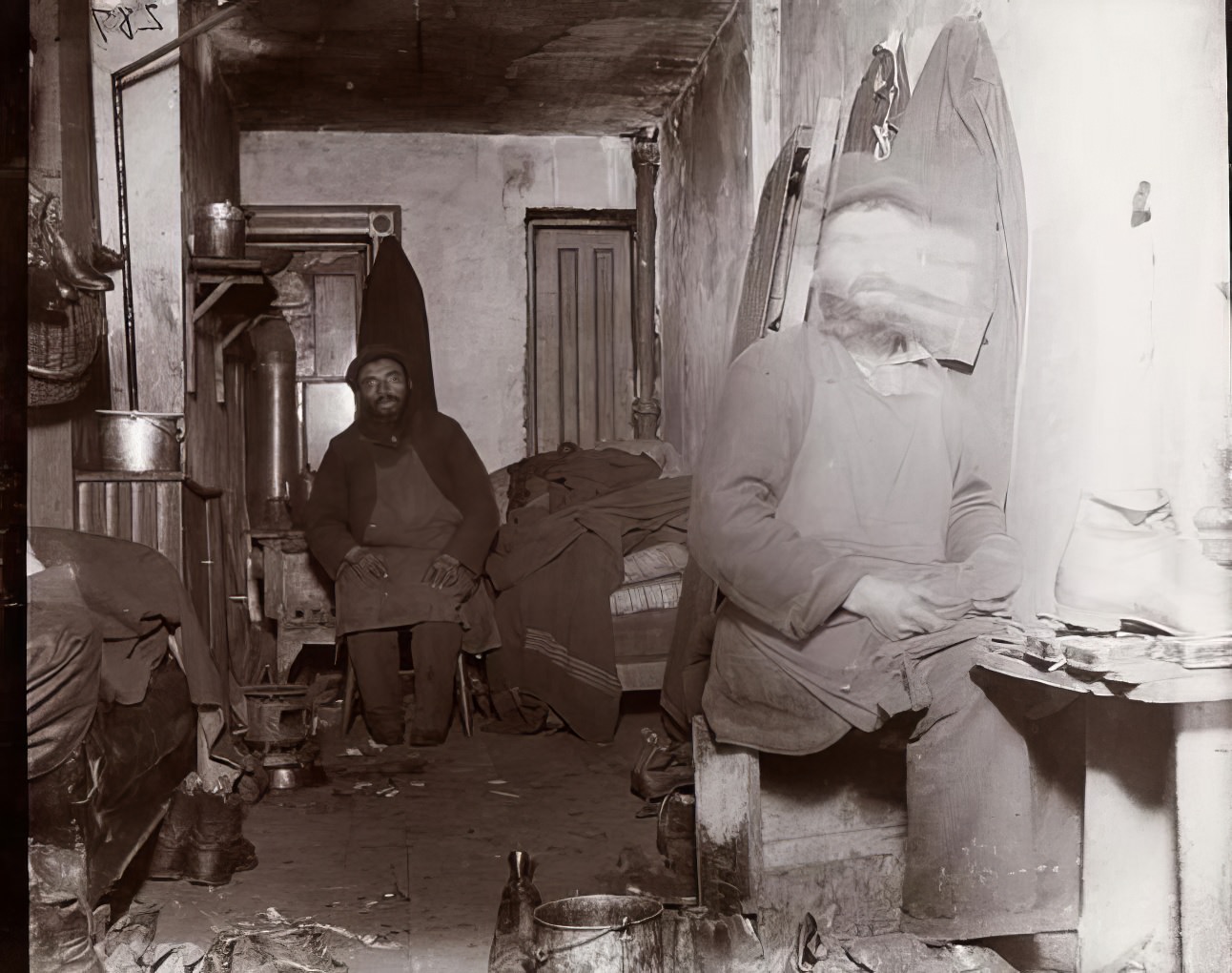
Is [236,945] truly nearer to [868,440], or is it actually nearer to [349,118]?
[868,440]

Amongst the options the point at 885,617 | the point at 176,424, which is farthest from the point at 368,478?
the point at 885,617

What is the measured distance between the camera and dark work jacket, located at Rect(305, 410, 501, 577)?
9.46ft

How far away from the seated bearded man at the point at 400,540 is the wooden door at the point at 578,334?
0.76 feet

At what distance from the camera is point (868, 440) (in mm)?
2479

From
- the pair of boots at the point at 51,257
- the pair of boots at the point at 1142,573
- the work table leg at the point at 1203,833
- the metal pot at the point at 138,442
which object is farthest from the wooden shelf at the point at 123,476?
the work table leg at the point at 1203,833

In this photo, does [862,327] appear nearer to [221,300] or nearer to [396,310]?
[396,310]

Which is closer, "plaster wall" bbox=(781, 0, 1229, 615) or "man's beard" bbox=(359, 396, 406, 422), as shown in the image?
"plaster wall" bbox=(781, 0, 1229, 615)

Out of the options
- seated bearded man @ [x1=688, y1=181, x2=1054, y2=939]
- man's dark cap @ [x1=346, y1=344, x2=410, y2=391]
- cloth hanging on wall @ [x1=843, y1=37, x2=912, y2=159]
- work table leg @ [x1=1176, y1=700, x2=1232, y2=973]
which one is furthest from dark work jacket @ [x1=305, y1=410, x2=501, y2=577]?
work table leg @ [x1=1176, y1=700, x2=1232, y2=973]

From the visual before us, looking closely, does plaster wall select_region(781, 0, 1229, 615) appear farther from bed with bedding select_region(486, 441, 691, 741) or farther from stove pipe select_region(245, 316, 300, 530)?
stove pipe select_region(245, 316, 300, 530)

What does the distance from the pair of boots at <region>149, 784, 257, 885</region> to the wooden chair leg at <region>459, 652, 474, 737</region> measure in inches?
26.0

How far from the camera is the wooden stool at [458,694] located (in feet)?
10.5

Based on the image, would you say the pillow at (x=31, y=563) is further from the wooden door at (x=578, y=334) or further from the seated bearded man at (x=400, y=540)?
the wooden door at (x=578, y=334)

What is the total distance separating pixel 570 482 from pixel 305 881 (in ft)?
3.76

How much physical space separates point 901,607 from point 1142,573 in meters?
0.47
